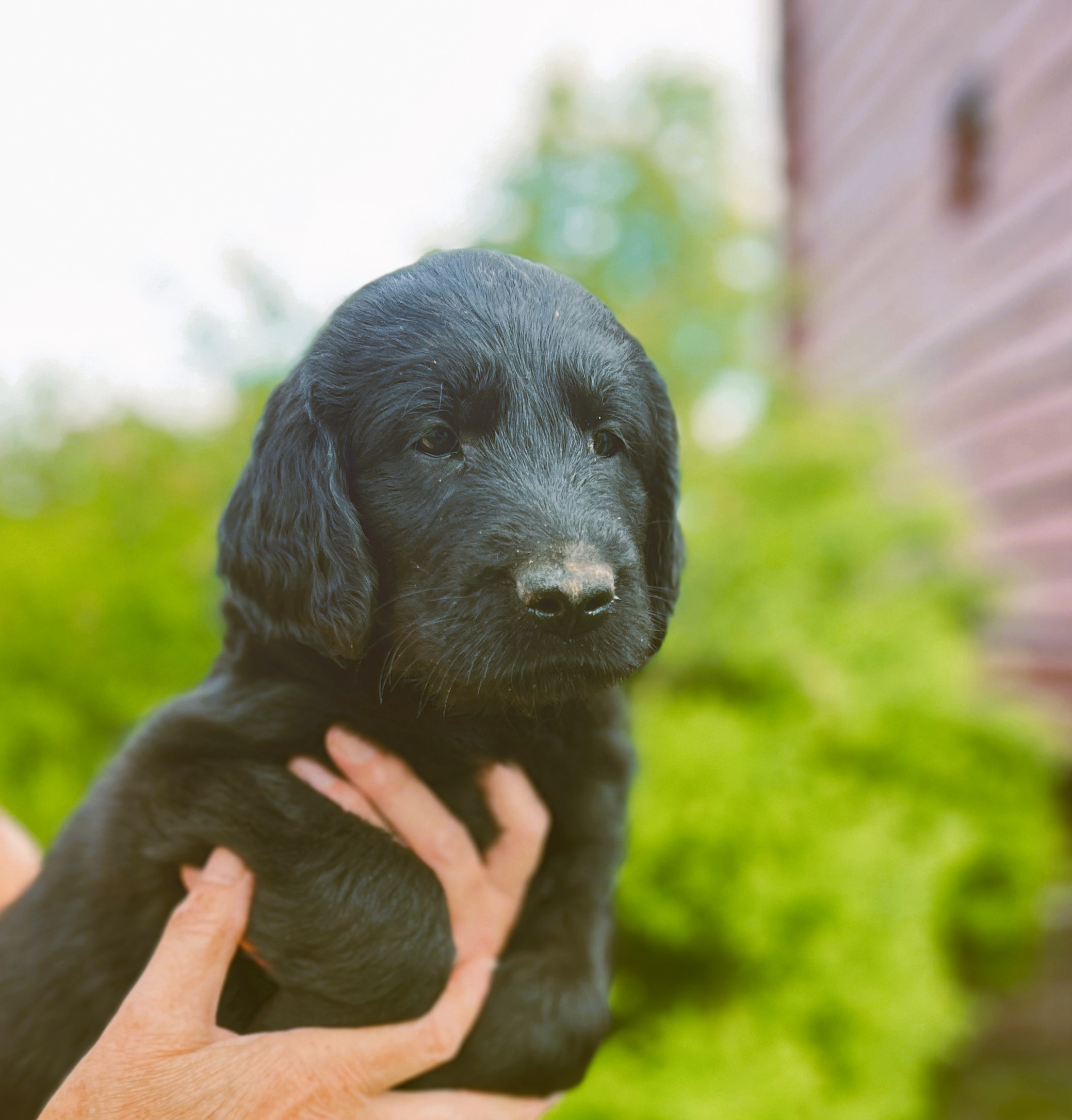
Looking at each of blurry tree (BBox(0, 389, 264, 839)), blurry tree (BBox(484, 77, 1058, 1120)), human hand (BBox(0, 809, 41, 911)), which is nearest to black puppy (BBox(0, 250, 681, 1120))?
human hand (BBox(0, 809, 41, 911))

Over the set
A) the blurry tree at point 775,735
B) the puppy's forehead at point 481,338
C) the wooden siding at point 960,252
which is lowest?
the blurry tree at point 775,735

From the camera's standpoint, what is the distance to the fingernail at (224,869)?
137 centimetres

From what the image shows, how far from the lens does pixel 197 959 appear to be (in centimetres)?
134

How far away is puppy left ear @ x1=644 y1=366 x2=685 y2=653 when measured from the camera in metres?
A: 1.41

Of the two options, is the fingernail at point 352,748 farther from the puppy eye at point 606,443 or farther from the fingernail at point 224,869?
the puppy eye at point 606,443

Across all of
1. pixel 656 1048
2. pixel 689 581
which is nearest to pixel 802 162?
pixel 689 581

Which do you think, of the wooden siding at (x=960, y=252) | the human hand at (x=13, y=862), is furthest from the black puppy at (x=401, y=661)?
the wooden siding at (x=960, y=252)

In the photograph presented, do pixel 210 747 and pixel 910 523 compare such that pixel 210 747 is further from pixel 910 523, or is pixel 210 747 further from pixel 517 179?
pixel 910 523

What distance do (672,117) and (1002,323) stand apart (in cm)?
233

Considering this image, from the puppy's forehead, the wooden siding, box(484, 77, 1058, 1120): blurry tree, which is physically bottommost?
box(484, 77, 1058, 1120): blurry tree

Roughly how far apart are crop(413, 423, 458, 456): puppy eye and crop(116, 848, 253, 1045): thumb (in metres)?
0.65

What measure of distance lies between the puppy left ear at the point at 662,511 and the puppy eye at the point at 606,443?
0.29 feet

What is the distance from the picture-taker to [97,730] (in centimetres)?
391

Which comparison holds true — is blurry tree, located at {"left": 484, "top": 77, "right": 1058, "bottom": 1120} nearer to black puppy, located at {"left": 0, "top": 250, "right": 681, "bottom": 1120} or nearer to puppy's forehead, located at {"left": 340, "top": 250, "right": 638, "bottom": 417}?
black puppy, located at {"left": 0, "top": 250, "right": 681, "bottom": 1120}
